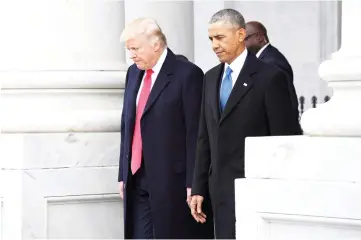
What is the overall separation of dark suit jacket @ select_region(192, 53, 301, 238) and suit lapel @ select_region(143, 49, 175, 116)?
659mm

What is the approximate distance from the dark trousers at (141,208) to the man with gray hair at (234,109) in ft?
2.28

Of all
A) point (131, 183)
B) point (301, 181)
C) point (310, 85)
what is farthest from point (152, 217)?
point (310, 85)

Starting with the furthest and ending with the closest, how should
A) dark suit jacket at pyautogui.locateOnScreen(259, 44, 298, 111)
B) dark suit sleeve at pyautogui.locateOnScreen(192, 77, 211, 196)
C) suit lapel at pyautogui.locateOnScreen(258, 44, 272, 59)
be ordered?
suit lapel at pyautogui.locateOnScreen(258, 44, 272, 59) < dark suit jacket at pyautogui.locateOnScreen(259, 44, 298, 111) < dark suit sleeve at pyautogui.locateOnScreen(192, 77, 211, 196)

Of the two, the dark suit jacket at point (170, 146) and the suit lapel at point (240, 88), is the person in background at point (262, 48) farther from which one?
the suit lapel at point (240, 88)

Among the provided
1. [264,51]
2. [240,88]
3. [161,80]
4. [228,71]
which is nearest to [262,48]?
[264,51]

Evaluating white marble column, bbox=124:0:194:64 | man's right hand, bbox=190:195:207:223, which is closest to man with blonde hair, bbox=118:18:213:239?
man's right hand, bbox=190:195:207:223

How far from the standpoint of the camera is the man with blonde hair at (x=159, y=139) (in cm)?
749

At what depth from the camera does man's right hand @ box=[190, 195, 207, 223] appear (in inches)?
281

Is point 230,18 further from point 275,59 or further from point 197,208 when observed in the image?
point 275,59

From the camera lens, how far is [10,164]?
7.64 metres

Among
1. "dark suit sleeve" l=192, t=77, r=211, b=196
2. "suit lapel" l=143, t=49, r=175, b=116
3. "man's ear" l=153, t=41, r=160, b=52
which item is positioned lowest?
"dark suit sleeve" l=192, t=77, r=211, b=196

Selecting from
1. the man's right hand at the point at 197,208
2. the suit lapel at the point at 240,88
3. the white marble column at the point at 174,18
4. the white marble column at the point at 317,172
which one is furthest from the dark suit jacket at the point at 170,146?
the white marble column at the point at 317,172

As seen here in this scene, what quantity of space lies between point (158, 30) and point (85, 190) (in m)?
1.12

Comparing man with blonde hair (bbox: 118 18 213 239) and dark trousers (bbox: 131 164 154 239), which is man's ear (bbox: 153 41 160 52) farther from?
dark trousers (bbox: 131 164 154 239)
